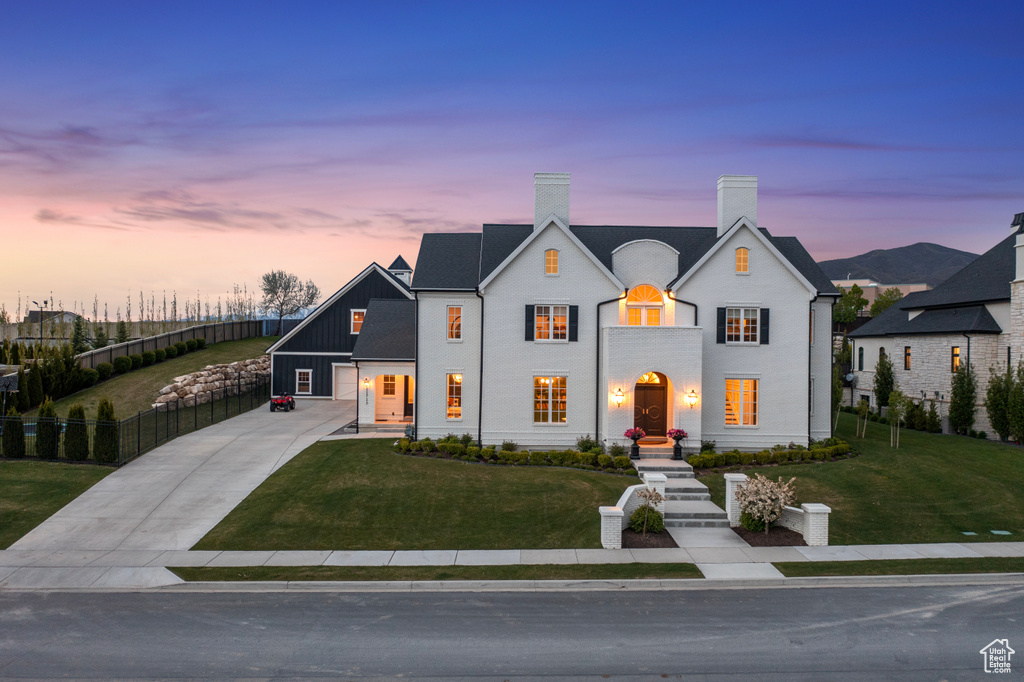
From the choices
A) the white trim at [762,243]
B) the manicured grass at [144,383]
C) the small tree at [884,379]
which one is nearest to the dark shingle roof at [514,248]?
the white trim at [762,243]

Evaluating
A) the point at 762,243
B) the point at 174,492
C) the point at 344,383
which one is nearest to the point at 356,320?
the point at 344,383

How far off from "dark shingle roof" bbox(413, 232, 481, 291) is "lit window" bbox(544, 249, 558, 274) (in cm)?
297

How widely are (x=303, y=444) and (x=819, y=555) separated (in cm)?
1870

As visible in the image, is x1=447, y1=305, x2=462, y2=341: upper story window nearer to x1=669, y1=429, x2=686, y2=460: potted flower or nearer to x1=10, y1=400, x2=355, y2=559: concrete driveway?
x1=10, y1=400, x2=355, y2=559: concrete driveway

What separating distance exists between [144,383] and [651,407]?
94.9ft

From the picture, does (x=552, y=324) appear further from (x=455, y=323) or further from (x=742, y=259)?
(x=742, y=259)

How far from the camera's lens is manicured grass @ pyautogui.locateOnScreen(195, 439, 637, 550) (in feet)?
52.2

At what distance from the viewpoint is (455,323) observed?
25.7 metres

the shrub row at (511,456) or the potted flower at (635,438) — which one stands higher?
the potted flower at (635,438)

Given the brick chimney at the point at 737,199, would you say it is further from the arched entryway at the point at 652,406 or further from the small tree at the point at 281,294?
the small tree at the point at 281,294

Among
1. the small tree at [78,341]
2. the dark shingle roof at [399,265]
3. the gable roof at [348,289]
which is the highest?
the dark shingle roof at [399,265]

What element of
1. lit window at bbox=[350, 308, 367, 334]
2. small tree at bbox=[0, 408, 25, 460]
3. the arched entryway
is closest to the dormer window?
the arched entryway

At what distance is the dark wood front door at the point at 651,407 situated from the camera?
81.9ft

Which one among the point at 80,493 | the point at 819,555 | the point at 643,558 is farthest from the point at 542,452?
the point at 80,493
